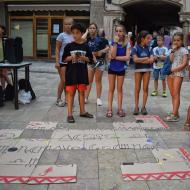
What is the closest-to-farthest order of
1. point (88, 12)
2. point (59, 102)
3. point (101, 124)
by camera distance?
point (101, 124), point (59, 102), point (88, 12)

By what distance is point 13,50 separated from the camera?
785 centimetres

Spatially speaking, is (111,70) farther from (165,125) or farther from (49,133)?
(49,133)

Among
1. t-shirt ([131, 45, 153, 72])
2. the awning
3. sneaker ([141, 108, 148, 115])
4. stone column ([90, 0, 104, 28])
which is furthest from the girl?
the awning

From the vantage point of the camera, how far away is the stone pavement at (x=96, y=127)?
4.10m

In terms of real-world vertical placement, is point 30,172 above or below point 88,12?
below

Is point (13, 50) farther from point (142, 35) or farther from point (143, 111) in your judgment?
point (143, 111)

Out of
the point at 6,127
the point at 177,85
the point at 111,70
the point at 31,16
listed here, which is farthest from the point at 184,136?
the point at 31,16

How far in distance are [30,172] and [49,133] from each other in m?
1.63

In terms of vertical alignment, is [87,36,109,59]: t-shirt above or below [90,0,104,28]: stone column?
below

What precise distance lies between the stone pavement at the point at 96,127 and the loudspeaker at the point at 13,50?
0.96 meters

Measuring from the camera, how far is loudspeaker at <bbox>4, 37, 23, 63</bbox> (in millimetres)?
7869

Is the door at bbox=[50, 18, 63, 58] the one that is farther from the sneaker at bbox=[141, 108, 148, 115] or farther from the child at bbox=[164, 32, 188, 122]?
the child at bbox=[164, 32, 188, 122]

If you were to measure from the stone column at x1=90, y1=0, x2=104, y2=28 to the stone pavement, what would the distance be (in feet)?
24.9

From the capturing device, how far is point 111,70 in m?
7.19
